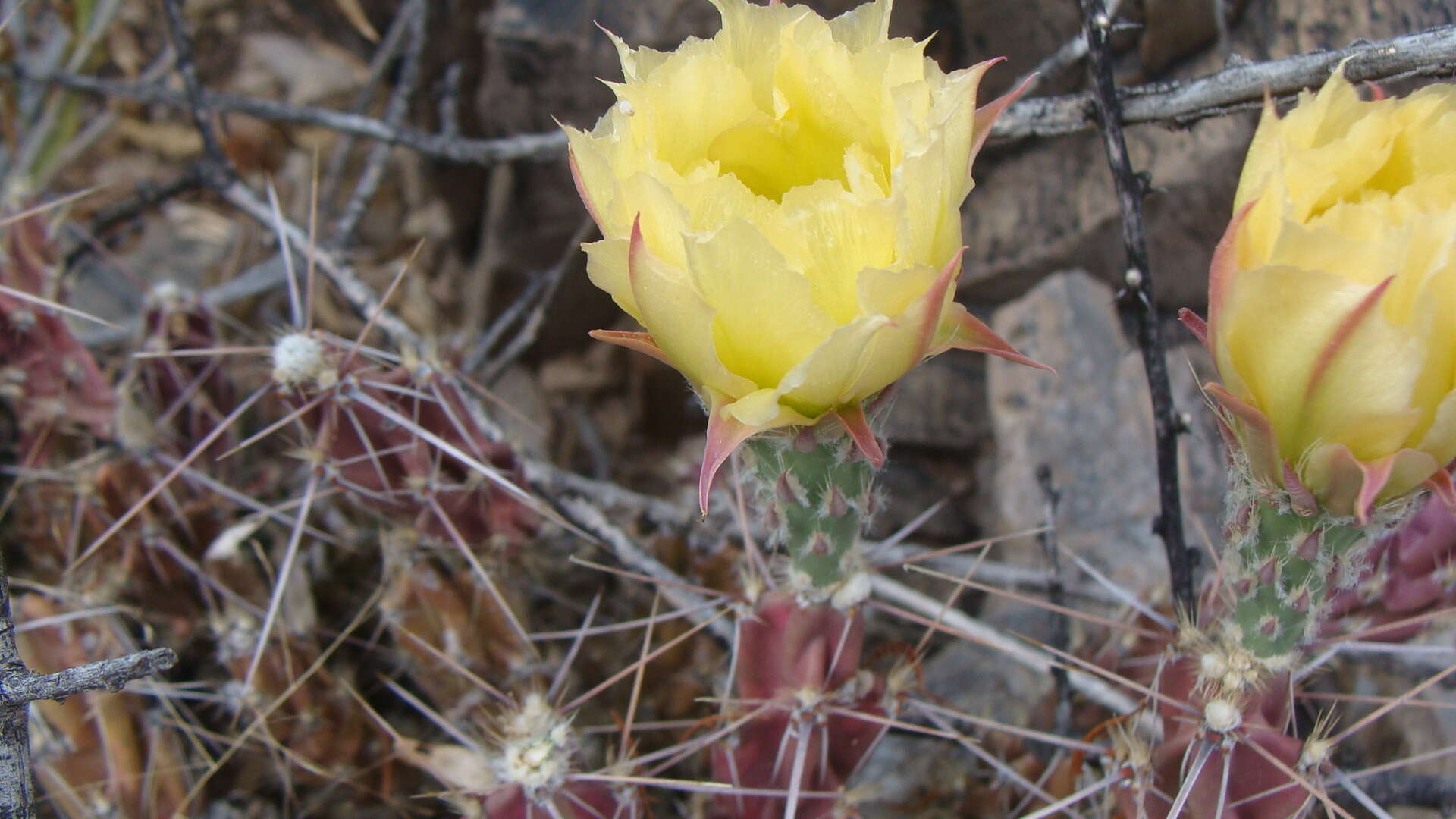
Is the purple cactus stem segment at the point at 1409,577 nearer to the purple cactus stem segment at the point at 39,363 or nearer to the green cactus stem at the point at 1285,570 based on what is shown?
the green cactus stem at the point at 1285,570

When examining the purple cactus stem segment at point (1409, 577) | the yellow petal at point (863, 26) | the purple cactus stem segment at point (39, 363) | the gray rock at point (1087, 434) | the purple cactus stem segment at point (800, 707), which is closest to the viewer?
the yellow petal at point (863, 26)

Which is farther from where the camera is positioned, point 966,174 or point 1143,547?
point 1143,547

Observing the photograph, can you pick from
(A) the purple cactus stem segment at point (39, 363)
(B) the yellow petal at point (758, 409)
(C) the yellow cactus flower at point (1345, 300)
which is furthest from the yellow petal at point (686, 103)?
(A) the purple cactus stem segment at point (39, 363)

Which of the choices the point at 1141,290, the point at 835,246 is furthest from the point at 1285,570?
the point at 835,246

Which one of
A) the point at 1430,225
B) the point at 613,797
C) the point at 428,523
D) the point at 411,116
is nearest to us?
the point at 1430,225

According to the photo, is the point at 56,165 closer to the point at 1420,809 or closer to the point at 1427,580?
the point at 1427,580

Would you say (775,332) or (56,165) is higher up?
(775,332)

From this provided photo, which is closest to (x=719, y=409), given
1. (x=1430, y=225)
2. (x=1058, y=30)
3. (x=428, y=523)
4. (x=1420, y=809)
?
(x=1430, y=225)
